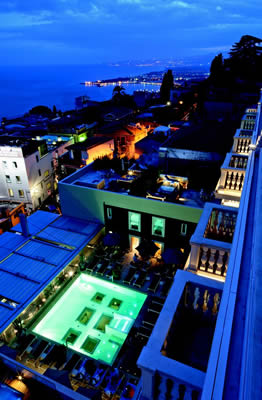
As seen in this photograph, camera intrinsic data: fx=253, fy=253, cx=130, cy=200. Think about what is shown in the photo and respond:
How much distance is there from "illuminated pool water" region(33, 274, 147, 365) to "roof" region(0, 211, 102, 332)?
6.89 ft

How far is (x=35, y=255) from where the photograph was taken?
16.7m

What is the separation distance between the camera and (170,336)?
514cm

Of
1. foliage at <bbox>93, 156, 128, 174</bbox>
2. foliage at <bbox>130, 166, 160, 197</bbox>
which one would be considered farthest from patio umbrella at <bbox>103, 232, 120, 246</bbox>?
foliage at <bbox>93, 156, 128, 174</bbox>

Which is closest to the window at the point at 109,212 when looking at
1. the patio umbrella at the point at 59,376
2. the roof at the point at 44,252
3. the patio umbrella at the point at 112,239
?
the patio umbrella at the point at 112,239

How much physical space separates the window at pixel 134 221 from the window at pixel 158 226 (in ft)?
3.63

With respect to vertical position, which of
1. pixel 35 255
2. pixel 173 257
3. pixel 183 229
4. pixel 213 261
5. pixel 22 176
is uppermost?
pixel 213 261

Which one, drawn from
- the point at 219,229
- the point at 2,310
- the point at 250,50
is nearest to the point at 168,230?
the point at 219,229

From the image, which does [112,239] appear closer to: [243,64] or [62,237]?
[62,237]

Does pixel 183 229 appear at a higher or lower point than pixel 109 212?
lower

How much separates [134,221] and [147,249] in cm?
225

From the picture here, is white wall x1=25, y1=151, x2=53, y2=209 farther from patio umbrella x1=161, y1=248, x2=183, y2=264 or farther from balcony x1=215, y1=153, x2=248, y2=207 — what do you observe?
balcony x1=215, y1=153, x2=248, y2=207

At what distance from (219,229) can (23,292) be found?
11.4 meters

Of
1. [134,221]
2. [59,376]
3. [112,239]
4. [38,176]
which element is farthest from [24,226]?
[38,176]

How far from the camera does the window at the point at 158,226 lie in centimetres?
1706
